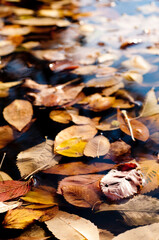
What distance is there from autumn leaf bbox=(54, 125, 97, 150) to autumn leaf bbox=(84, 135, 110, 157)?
30mm

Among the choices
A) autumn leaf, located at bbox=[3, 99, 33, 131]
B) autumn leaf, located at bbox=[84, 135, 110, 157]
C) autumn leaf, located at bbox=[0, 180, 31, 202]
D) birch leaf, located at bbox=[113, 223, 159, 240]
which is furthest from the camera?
autumn leaf, located at bbox=[3, 99, 33, 131]

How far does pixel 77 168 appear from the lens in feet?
2.50

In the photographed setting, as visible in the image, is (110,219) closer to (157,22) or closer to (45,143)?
(45,143)

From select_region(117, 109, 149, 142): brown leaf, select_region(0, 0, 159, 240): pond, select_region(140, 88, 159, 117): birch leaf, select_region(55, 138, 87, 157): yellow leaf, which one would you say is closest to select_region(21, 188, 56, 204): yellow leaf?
select_region(0, 0, 159, 240): pond

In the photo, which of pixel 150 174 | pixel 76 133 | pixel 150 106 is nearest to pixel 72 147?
pixel 76 133

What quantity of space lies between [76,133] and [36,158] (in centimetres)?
19

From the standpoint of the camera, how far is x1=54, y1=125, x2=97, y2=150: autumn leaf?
0.86m

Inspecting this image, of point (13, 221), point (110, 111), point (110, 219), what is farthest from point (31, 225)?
point (110, 111)

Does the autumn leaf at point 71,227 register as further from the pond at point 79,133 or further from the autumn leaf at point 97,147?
the autumn leaf at point 97,147

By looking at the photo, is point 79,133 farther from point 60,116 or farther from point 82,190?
point 82,190

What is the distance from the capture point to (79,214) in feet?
2.09

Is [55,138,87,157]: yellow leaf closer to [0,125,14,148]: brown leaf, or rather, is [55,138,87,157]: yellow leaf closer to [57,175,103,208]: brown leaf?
[57,175,103,208]: brown leaf

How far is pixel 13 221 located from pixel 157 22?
6.49 feet

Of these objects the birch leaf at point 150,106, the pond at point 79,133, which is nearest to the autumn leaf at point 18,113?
the pond at point 79,133
